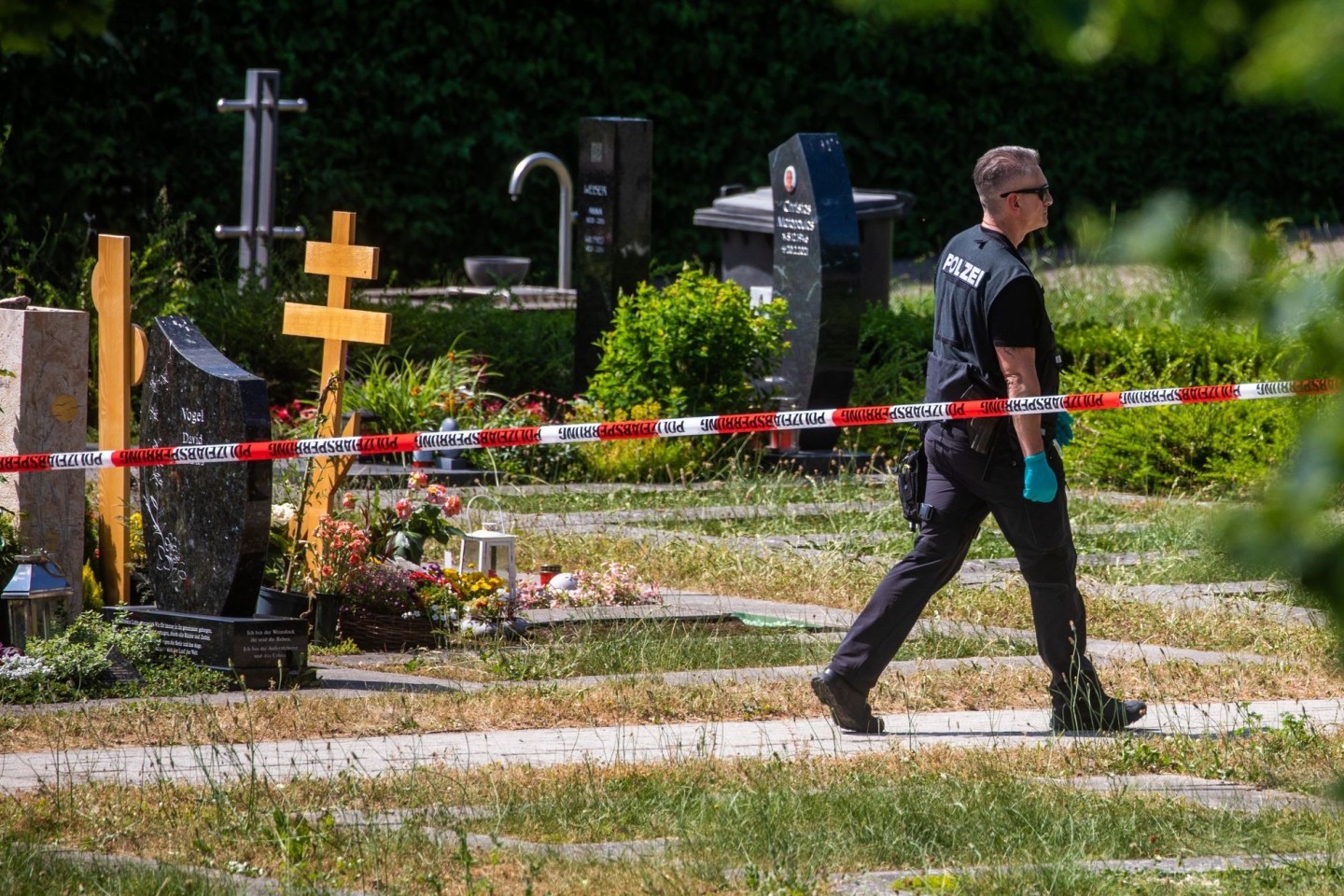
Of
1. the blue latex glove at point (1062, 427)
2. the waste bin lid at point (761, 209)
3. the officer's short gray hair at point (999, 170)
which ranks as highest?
the waste bin lid at point (761, 209)

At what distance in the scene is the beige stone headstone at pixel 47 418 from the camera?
21.0 feet

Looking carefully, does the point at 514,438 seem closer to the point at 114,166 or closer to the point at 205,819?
the point at 205,819

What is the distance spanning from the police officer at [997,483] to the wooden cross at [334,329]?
2.47m

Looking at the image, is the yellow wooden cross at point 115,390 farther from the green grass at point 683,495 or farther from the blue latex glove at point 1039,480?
the blue latex glove at point 1039,480

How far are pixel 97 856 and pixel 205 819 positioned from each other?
0.33 metres

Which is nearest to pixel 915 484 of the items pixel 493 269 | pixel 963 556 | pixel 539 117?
pixel 963 556

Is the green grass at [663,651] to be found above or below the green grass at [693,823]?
above

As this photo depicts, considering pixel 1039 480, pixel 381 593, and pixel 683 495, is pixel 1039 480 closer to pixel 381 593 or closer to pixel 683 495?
pixel 381 593

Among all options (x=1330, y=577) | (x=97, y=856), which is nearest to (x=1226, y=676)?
(x=97, y=856)

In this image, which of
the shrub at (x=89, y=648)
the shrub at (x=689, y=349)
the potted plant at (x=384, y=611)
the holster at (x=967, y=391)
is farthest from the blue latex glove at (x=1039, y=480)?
the shrub at (x=689, y=349)

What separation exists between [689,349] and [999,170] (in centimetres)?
622

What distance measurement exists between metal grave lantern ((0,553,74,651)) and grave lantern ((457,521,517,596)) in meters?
1.75

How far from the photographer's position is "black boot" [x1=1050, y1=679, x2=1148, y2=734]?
5453 millimetres

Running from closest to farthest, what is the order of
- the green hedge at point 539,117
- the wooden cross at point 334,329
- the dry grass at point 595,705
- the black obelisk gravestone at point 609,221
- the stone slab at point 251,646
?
1. the dry grass at point 595,705
2. the stone slab at point 251,646
3. the wooden cross at point 334,329
4. the black obelisk gravestone at point 609,221
5. the green hedge at point 539,117
